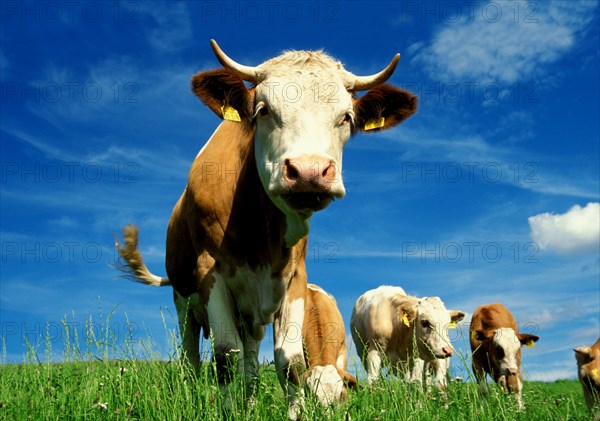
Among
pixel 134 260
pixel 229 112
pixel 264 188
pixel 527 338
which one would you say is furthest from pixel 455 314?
pixel 229 112

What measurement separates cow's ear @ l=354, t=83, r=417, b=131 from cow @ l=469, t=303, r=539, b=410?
686 cm

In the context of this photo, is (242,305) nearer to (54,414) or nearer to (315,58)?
(54,414)

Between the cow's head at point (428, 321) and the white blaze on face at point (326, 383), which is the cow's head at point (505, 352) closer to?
the cow's head at point (428, 321)

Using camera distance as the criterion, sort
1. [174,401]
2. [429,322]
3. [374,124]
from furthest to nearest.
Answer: [429,322] < [374,124] < [174,401]

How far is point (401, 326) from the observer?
43.3 ft

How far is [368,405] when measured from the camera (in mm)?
5477

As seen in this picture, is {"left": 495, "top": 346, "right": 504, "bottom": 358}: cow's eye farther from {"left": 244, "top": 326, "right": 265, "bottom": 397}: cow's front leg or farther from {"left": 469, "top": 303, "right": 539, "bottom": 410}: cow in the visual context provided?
{"left": 244, "top": 326, "right": 265, "bottom": 397}: cow's front leg

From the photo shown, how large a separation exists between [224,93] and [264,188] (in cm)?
103

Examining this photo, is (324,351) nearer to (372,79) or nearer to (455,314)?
(372,79)

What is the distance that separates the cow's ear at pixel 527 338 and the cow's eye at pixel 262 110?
32.2 feet

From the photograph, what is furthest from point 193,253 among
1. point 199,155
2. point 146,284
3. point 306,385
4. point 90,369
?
point 146,284

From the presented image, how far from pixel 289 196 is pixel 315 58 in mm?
1683

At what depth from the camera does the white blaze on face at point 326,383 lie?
5918mm

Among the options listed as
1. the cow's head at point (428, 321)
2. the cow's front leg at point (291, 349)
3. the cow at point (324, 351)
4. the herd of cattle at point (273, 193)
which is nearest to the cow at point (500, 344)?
the cow's head at point (428, 321)
